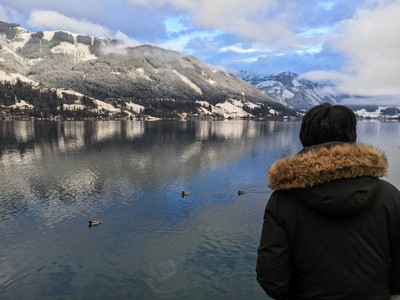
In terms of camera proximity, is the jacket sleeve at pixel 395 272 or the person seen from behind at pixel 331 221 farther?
the jacket sleeve at pixel 395 272

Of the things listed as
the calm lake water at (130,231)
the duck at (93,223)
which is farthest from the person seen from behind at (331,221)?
the duck at (93,223)

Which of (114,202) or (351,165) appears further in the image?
(114,202)

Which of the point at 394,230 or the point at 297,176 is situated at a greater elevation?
the point at 297,176

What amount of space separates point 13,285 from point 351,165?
24.7 m

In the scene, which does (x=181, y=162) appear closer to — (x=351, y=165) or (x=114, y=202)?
(x=114, y=202)

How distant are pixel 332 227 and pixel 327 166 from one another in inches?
36.3

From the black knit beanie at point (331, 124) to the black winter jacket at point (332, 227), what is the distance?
234 mm

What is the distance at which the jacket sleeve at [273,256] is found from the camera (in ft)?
12.8

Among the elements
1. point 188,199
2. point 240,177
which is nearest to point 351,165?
point 188,199

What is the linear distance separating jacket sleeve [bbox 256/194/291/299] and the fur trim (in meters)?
0.42

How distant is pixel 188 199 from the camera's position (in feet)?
128

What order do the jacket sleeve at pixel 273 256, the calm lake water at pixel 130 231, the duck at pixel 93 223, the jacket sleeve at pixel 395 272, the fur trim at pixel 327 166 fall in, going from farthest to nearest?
the duck at pixel 93 223 < the calm lake water at pixel 130 231 < the jacket sleeve at pixel 395 272 < the jacket sleeve at pixel 273 256 < the fur trim at pixel 327 166

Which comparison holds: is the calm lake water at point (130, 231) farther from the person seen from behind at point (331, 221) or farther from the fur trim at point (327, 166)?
the fur trim at point (327, 166)

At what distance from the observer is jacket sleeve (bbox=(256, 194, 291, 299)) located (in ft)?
12.8
